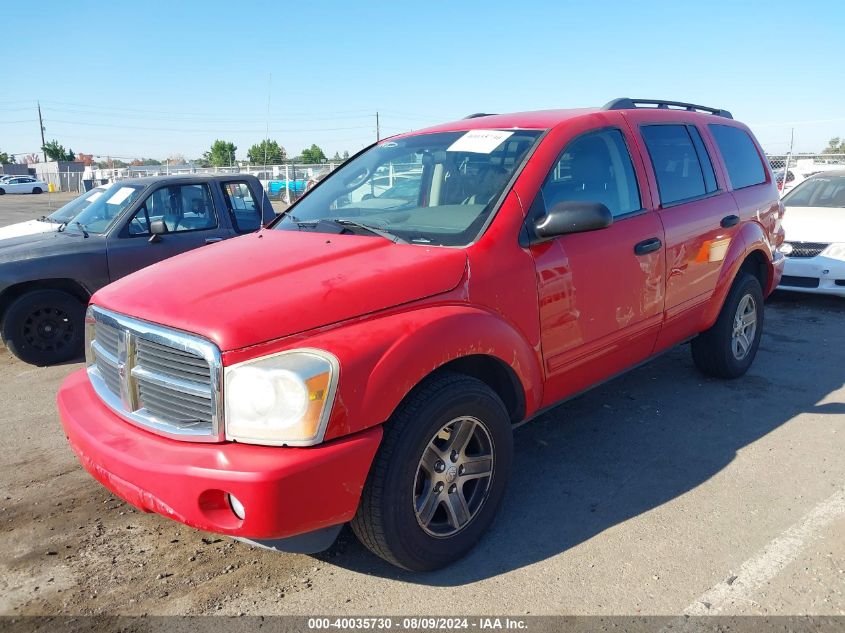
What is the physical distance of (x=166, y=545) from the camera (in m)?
Answer: 2.96

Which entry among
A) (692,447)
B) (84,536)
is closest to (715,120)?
(692,447)

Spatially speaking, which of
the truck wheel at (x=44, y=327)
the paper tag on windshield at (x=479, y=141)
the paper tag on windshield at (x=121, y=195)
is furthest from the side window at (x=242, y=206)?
the paper tag on windshield at (x=479, y=141)

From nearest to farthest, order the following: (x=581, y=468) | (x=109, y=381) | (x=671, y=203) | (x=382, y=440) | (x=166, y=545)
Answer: (x=382, y=440)
(x=109, y=381)
(x=166, y=545)
(x=581, y=468)
(x=671, y=203)

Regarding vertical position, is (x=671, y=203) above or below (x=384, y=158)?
below

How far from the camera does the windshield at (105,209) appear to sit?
21.2 ft

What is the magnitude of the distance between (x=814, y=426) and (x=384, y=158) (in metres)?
3.23

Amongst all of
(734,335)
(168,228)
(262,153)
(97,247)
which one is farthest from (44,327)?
(262,153)

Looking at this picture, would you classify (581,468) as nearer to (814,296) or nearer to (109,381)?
(109,381)

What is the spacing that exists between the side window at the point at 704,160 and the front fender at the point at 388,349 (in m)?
2.44

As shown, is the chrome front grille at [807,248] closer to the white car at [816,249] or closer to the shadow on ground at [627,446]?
the white car at [816,249]

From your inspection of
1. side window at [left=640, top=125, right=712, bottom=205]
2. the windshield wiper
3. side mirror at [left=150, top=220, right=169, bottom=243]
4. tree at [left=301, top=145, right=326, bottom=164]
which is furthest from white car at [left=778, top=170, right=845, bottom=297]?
tree at [left=301, top=145, right=326, bottom=164]

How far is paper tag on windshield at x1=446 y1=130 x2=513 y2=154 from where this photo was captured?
3.41 meters

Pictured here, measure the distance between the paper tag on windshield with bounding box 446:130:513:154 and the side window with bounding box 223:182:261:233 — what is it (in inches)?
159

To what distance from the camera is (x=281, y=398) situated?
222 cm
